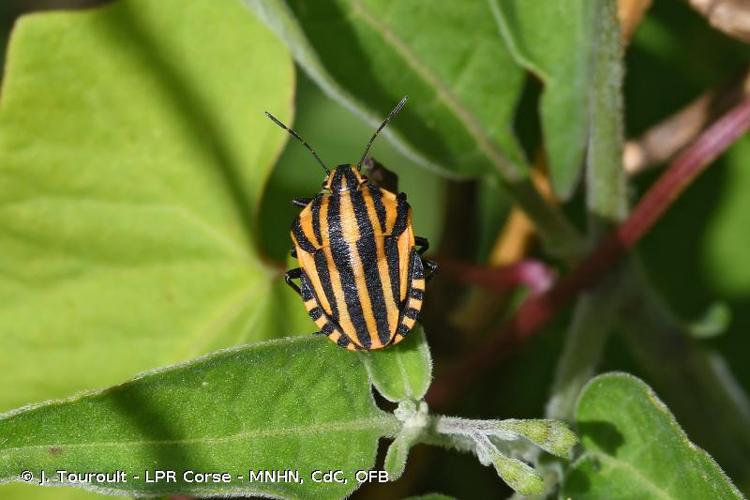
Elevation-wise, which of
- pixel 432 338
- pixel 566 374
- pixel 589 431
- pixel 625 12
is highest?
pixel 625 12

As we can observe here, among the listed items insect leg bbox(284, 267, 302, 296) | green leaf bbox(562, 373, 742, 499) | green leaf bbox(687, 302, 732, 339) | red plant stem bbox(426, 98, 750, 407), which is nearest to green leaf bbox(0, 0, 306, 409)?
insect leg bbox(284, 267, 302, 296)

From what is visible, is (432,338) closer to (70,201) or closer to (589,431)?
(589,431)

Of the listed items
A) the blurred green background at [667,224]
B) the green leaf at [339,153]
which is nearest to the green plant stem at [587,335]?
the blurred green background at [667,224]

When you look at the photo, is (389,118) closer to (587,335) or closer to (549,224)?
(549,224)

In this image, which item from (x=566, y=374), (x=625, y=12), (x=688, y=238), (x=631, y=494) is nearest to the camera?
(x=631, y=494)

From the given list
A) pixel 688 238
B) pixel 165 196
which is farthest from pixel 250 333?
pixel 688 238

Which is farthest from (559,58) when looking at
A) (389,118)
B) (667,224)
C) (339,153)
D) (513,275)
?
(339,153)
